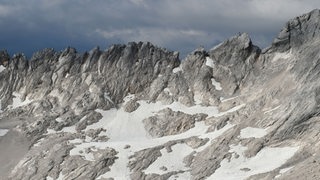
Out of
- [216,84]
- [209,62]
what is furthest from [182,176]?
[209,62]

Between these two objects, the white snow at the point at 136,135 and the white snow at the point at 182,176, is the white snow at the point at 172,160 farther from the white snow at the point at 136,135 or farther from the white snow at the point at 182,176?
the white snow at the point at 182,176

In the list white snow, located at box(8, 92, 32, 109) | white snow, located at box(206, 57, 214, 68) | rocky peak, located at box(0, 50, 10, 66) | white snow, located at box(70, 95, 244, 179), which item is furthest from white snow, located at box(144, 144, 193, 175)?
rocky peak, located at box(0, 50, 10, 66)

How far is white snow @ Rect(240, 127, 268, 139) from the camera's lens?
339 feet

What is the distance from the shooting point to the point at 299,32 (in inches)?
4938

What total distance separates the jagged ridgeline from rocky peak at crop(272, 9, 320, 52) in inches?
9.0

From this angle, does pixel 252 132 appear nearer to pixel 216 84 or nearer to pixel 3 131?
pixel 216 84

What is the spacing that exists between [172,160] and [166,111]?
20935 millimetres

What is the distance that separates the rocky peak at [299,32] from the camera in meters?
124

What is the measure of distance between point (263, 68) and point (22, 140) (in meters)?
54.3

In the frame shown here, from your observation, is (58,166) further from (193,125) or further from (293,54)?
(293,54)

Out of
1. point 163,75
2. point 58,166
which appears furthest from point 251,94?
point 58,166

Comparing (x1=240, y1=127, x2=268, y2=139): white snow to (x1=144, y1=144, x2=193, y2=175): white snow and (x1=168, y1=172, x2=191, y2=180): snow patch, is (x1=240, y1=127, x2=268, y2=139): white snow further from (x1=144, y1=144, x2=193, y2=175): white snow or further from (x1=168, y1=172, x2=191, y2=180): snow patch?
(x1=168, y1=172, x2=191, y2=180): snow patch

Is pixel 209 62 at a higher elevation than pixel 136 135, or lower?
higher

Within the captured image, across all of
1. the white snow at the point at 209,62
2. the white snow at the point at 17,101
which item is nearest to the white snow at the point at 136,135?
the white snow at the point at 209,62
